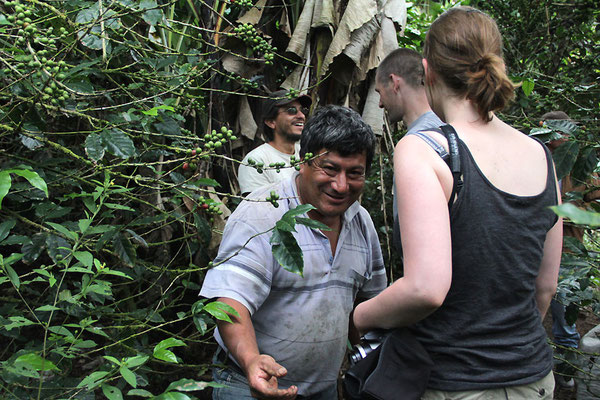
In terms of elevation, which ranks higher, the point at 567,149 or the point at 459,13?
the point at 459,13

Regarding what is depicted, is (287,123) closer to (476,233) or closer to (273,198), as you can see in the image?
(273,198)

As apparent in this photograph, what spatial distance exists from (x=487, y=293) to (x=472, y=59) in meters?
0.66

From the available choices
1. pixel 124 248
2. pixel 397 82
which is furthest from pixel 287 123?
pixel 124 248

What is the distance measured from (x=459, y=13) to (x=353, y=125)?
35.1 inches

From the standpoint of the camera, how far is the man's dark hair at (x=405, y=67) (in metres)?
3.58

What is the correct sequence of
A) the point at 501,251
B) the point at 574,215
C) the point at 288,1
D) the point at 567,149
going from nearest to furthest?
1. the point at 574,215
2. the point at 501,251
3. the point at 567,149
4. the point at 288,1

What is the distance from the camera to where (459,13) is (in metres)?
1.51

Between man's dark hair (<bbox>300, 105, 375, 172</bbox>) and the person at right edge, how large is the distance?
0.80 meters

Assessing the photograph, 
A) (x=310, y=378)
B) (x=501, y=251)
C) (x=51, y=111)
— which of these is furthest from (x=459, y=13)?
(x=310, y=378)

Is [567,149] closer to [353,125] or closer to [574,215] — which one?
[353,125]

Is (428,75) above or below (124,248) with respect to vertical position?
above

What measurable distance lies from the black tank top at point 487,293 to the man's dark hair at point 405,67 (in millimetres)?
2232

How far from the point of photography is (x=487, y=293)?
1.45m

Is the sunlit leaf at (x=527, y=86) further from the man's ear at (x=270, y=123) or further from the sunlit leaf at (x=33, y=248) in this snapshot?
the sunlit leaf at (x=33, y=248)
